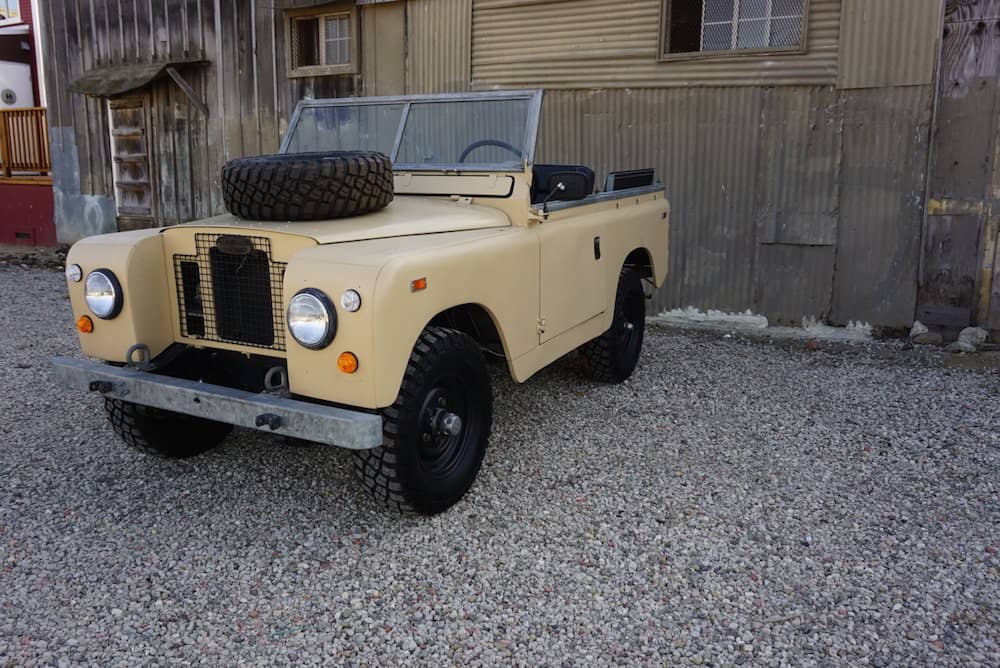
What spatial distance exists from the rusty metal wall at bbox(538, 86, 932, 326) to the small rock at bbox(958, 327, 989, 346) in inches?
17.3

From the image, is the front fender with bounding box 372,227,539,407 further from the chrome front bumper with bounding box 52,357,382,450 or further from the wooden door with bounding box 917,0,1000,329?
the wooden door with bounding box 917,0,1000,329

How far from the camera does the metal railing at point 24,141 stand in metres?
13.1

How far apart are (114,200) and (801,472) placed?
10753 mm

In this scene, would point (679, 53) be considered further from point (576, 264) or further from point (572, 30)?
point (576, 264)

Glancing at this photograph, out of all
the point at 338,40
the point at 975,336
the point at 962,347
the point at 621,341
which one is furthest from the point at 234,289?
the point at 338,40

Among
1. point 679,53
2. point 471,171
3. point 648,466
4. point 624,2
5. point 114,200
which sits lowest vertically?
point 648,466

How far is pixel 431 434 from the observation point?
3381 mm

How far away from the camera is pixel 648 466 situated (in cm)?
412

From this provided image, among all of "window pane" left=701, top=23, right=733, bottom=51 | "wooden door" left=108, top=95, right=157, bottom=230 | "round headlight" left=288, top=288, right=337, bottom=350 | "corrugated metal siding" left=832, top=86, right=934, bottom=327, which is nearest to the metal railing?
→ "wooden door" left=108, top=95, right=157, bottom=230

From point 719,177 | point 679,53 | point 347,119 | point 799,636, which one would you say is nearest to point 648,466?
point 799,636

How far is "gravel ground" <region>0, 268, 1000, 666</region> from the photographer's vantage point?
2650 mm

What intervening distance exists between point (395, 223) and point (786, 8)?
15.9ft

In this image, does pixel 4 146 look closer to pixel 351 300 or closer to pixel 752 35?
pixel 752 35

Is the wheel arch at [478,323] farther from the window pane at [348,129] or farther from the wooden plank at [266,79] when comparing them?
the wooden plank at [266,79]
